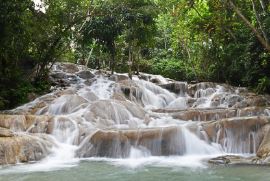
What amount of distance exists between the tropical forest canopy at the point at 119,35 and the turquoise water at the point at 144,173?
20.9 feet

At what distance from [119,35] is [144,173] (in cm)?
1277

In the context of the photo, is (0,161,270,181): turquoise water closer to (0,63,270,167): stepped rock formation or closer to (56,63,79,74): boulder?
(0,63,270,167): stepped rock formation

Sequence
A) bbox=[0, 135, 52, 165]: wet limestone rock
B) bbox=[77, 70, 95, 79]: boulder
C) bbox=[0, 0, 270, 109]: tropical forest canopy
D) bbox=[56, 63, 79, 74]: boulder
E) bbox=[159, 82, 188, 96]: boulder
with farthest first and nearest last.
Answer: bbox=[56, 63, 79, 74]: boulder
bbox=[77, 70, 95, 79]: boulder
bbox=[159, 82, 188, 96]: boulder
bbox=[0, 0, 270, 109]: tropical forest canopy
bbox=[0, 135, 52, 165]: wet limestone rock

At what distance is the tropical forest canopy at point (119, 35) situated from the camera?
14.9 m

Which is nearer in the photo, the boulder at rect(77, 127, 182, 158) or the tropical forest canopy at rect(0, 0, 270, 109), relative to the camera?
the boulder at rect(77, 127, 182, 158)

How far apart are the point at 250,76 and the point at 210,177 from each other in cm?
1162

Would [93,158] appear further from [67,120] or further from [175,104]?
[175,104]

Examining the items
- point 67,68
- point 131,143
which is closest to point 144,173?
point 131,143

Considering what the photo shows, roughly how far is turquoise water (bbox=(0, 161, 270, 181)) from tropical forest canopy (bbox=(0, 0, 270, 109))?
638 cm

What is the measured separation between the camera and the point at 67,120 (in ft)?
38.0

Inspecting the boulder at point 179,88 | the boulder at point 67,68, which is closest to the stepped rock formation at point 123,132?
the boulder at point 179,88

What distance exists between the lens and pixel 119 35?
784 inches

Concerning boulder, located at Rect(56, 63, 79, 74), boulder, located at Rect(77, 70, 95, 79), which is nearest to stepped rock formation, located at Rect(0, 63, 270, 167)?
boulder, located at Rect(77, 70, 95, 79)

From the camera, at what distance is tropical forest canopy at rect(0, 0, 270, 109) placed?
1488 centimetres
